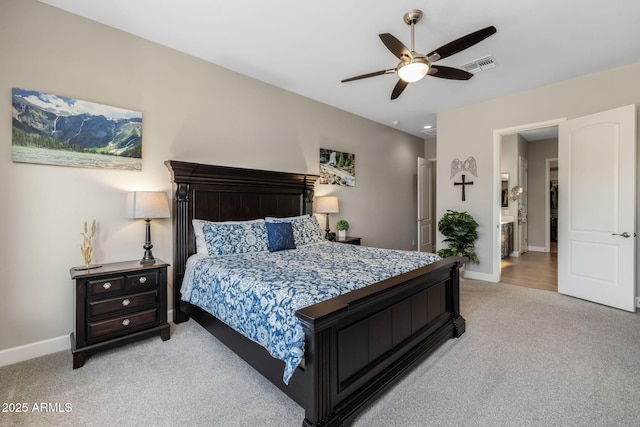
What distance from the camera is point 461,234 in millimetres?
4652

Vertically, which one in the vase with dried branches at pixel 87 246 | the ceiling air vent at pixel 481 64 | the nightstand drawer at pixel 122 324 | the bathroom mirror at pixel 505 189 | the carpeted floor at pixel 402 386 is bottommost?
the carpeted floor at pixel 402 386

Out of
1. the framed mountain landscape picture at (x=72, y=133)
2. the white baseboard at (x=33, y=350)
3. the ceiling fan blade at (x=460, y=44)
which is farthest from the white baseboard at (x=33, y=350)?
the ceiling fan blade at (x=460, y=44)

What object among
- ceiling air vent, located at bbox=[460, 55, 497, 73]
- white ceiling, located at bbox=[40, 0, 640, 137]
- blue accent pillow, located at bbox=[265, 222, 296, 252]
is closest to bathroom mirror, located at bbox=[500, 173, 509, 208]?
white ceiling, located at bbox=[40, 0, 640, 137]

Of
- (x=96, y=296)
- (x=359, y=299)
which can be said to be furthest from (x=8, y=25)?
(x=359, y=299)

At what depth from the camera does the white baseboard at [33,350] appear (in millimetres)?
2299

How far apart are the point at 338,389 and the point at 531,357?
5.74 ft

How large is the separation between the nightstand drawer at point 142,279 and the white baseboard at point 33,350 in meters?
0.79

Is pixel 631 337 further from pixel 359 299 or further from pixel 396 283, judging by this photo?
pixel 359 299

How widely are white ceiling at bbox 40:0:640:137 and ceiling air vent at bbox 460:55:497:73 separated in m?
0.08

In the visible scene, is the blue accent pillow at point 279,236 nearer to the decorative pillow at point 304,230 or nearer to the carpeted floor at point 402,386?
the decorative pillow at point 304,230

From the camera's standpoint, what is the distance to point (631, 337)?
2666 millimetres

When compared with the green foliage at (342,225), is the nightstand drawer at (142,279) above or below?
below

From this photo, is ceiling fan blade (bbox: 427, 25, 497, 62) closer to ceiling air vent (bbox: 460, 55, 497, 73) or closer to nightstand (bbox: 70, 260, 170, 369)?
ceiling air vent (bbox: 460, 55, 497, 73)

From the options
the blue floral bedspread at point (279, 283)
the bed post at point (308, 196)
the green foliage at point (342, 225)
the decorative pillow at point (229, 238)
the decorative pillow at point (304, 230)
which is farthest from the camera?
the green foliage at point (342, 225)
